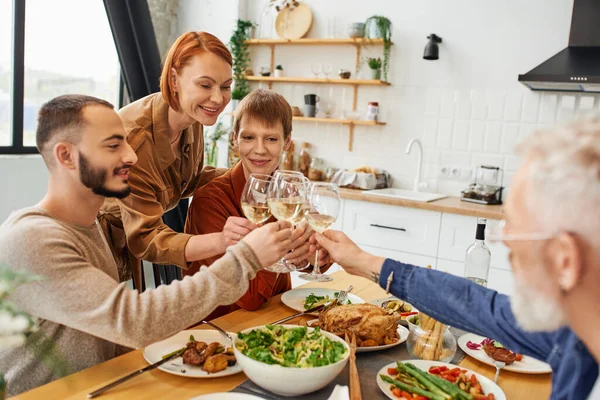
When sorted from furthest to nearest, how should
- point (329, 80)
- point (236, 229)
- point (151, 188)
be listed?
point (329, 80) → point (151, 188) → point (236, 229)

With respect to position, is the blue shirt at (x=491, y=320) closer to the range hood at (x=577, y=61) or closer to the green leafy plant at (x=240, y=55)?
the range hood at (x=577, y=61)

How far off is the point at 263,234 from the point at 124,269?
33.3 inches

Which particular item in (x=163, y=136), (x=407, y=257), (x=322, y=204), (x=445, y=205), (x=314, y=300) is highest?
(x=163, y=136)

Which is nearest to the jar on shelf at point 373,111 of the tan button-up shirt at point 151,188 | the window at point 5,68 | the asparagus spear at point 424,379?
the tan button-up shirt at point 151,188

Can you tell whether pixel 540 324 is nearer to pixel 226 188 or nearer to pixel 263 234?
pixel 263 234

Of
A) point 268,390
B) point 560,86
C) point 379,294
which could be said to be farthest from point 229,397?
point 560,86

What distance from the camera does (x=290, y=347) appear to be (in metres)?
1.22

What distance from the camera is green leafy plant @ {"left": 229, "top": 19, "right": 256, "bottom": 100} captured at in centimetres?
466

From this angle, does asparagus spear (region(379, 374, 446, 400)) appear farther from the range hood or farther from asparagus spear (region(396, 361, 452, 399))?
the range hood

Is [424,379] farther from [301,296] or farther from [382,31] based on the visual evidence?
[382,31]

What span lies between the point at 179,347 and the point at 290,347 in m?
0.30

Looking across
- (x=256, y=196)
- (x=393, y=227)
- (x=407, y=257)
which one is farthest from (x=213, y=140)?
(x=256, y=196)

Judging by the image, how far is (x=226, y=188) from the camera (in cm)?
205

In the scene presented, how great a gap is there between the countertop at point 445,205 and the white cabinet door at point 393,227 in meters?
0.04
